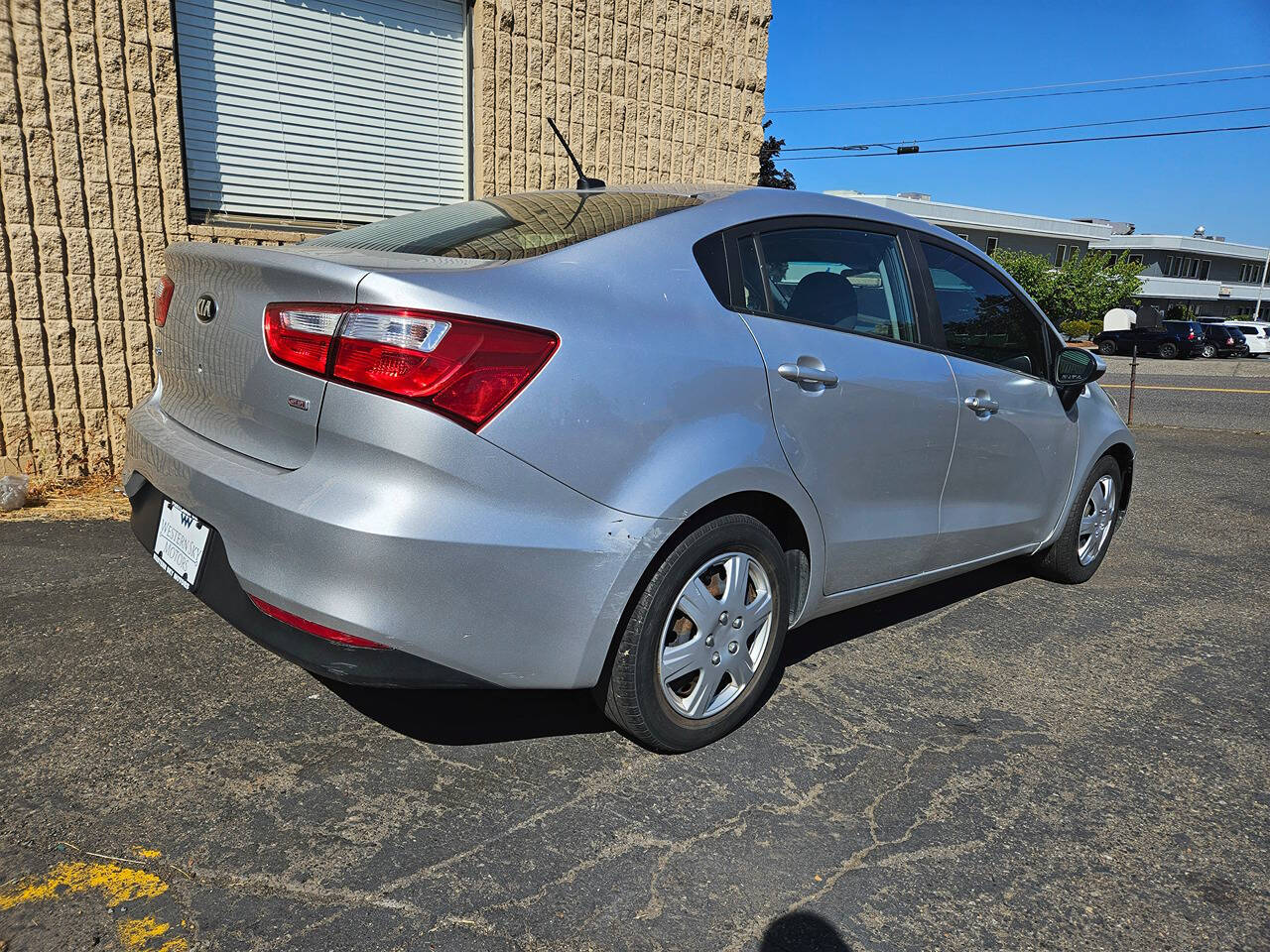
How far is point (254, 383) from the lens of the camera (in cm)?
238

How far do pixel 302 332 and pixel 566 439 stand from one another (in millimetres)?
693

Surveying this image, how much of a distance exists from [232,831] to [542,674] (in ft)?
2.80

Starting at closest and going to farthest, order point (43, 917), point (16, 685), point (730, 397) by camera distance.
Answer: point (43, 917), point (730, 397), point (16, 685)

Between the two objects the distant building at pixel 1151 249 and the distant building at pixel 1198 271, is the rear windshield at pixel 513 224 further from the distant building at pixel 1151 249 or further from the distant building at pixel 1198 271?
the distant building at pixel 1198 271

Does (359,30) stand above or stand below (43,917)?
above

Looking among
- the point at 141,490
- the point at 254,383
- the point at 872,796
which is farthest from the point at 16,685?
the point at 872,796

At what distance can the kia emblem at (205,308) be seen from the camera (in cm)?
257

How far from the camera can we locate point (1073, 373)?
13.5ft

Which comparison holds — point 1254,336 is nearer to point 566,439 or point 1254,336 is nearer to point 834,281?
point 834,281

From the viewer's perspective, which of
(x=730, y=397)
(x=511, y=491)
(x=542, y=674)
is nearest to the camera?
(x=511, y=491)

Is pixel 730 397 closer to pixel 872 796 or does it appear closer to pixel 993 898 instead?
pixel 872 796

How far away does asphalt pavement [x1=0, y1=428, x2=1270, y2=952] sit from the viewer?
2078 millimetres

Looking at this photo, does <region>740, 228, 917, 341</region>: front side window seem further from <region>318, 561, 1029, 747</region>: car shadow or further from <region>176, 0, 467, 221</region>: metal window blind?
<region>176, 0, 467, 221</region>: metal window blind

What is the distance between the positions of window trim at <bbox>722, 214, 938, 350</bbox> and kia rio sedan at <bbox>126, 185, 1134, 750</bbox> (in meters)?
0.01
